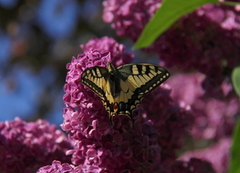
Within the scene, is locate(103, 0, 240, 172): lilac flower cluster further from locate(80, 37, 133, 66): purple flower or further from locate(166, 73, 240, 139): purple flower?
locate(166, 73, 240, 139): purple flower

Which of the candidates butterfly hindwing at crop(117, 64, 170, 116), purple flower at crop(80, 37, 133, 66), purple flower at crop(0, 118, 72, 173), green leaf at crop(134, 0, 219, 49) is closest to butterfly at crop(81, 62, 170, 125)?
butterfly hindwing at crop(117, 64, 170, 116)

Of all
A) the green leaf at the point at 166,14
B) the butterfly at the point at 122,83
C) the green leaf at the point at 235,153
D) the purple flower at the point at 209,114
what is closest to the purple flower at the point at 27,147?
the butterfly at the point at 122,83

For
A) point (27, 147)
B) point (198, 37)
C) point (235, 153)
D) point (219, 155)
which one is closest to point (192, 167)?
point (198, 37)

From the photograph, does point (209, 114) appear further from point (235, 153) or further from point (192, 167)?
point (235, 153)

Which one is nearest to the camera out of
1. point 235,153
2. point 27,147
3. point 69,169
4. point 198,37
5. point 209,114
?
point 235,153

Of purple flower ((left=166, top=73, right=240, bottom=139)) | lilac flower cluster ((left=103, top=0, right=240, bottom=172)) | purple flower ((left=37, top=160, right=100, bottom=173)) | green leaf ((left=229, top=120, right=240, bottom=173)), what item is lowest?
green leaf ((left=229, top=120, right=240, bottom=173))

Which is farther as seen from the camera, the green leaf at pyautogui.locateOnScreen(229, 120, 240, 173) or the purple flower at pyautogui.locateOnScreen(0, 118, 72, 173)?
the purple flower at pyautogui.locateOnScreen(0, 118, 72, 173)

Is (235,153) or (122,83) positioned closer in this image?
(235,153)

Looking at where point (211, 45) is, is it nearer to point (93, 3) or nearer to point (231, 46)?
point (231, 46)
